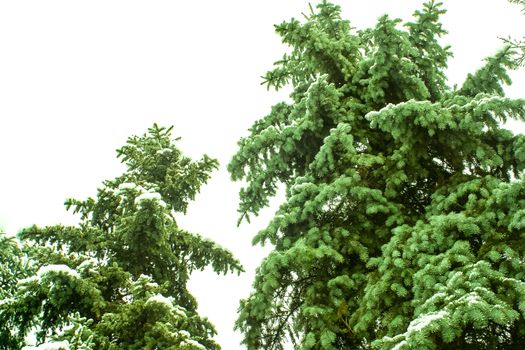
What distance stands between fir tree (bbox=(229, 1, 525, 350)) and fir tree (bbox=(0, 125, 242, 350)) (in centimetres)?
131

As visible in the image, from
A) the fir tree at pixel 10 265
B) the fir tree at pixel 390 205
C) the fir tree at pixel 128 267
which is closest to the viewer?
→ the fir tree at pixel 390 205

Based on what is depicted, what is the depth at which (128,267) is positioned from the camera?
8508 mm

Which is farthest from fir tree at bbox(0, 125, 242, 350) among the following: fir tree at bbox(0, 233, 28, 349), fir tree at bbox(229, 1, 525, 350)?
fir tree at bbox(0, 233, 28, 349)

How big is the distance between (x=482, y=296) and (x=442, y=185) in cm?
257

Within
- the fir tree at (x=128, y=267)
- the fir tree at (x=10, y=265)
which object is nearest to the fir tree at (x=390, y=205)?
the fir tree at (x=128, y=267)

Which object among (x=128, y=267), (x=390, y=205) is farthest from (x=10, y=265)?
(x=390, y=205)

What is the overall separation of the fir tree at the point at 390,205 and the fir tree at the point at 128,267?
4.30 feet

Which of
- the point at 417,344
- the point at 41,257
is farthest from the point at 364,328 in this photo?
the point at 41,257

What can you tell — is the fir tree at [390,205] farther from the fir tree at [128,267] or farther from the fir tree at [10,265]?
the fir tree at [10,265]

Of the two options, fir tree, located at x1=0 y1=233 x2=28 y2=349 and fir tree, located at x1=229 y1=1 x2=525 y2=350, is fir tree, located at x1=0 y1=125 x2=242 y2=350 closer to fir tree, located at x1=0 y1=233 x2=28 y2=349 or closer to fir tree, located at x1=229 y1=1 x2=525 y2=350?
fir tree, located at x1=229 y1=1 x2=525 y2=350

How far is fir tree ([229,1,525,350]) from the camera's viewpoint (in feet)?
17.0

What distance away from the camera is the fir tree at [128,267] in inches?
248

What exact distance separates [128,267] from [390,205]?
4936 millimetres

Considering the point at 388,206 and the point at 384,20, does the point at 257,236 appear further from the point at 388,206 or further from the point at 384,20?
the point at 384,20
